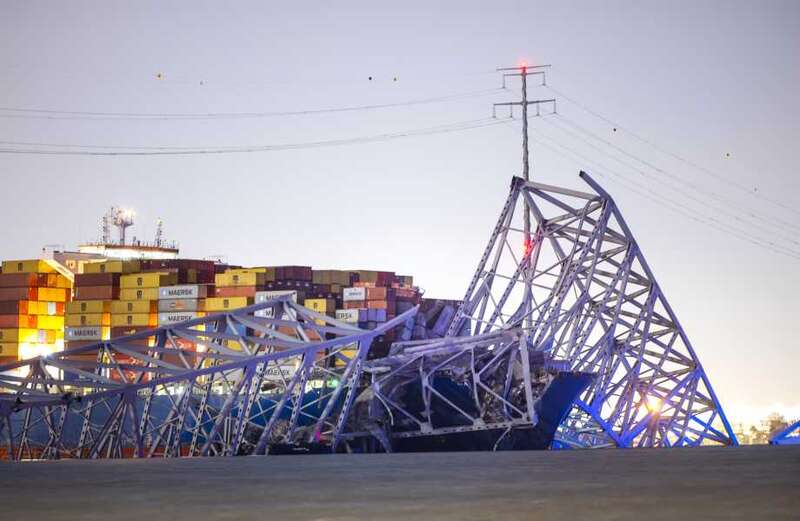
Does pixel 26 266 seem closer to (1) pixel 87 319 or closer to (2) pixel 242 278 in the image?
(1) pixel 87 319

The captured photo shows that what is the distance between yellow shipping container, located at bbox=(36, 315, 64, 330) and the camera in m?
154

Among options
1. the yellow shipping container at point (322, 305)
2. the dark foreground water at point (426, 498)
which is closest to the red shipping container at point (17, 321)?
the yellow shipping container at point (322, 305)

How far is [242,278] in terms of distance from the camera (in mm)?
136750

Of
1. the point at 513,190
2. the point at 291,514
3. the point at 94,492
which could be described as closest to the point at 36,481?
the point at 94,492

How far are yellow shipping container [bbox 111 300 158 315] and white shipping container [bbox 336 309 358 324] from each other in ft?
77.5

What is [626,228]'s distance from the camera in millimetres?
98312

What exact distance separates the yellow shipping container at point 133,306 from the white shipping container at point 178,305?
126 cm

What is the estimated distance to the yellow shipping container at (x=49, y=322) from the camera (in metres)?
154

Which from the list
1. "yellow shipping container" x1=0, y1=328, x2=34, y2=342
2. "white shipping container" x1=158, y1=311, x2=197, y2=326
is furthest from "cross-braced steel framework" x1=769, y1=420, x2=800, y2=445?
"yellow shipping container" x1=0, y1=328, x2=34, y2=342

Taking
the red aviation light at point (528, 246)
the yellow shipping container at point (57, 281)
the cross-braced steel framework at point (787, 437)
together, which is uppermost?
the red aviation light at point (528, 246)

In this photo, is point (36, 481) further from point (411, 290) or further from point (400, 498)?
point (411, 290)

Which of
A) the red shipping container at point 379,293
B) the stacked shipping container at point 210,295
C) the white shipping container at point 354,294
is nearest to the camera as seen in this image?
the red shipping container at point 379,293

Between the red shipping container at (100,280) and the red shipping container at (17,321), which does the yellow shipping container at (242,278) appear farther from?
the red shipping container at (17,321)

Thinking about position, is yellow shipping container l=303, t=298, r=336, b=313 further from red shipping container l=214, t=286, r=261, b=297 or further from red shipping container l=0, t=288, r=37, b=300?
red shipping container l=0, t=288, r=37, b=300
